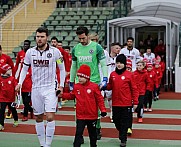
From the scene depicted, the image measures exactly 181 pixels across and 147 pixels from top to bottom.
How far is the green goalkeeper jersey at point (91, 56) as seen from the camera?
884cm

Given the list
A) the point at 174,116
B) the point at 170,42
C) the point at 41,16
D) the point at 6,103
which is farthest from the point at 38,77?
the point at 41,16

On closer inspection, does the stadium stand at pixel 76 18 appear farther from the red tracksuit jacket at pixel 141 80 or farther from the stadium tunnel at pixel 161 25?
the red tracksuit jacket at pixel 141 80

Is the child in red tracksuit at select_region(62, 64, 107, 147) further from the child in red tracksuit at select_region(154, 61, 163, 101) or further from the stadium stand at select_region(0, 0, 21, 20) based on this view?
the stadium stand at select_region(0, 0, 21, 20)

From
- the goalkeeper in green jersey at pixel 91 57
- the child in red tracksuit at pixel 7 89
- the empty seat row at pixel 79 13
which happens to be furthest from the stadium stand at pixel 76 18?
the goalkeeper in green jersey at pixel 91 57

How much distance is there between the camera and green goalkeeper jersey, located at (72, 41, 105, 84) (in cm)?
884

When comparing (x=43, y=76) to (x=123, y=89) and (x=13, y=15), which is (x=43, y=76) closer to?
(x=123, y=89)

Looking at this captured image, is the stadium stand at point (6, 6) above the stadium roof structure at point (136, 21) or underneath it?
above

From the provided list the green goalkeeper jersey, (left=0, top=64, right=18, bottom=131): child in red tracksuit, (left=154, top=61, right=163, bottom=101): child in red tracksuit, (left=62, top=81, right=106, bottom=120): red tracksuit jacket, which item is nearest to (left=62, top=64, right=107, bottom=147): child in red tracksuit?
(left=62, top=81, right=106, bottom=120): red tracksuit jacket

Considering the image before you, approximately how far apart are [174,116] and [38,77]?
571cm

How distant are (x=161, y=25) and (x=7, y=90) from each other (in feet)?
38.7

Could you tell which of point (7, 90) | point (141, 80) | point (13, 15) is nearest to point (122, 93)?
point (141, 80)

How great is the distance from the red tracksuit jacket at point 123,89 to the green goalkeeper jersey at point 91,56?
368 mm

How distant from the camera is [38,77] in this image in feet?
27.3

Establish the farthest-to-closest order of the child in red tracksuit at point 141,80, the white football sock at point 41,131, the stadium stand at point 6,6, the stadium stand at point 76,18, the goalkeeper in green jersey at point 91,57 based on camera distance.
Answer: the stadium stand at point 6,6 < the stadium stand at point 76,18 < the child in red tracksuit at point 141,80 < the goalkeeper in green jersey at point 91,57 < the white football sock at point 41,131
